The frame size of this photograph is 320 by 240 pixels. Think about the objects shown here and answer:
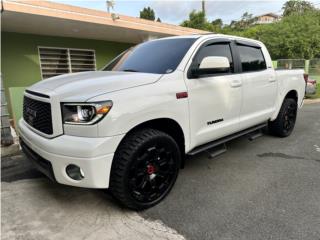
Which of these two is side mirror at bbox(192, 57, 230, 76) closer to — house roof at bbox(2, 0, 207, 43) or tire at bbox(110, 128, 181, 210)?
tire at bbox(110, 128, 181, 210)

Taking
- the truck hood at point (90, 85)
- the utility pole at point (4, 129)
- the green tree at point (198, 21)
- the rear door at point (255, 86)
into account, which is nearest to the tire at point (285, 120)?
the rear door at point (255, 86)

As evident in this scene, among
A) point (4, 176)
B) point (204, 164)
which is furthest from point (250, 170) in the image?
point (4, 176)

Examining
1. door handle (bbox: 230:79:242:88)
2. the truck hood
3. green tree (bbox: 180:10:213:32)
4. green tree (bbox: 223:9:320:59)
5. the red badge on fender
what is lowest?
the red badge on fender

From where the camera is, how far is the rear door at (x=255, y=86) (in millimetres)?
4199

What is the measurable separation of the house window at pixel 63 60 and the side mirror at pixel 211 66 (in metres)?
7.48

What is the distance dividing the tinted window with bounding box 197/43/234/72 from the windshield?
19 cm

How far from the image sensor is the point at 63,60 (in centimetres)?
997

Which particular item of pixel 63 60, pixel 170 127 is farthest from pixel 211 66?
pixel 63 60

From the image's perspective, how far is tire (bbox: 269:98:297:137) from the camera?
538 cm

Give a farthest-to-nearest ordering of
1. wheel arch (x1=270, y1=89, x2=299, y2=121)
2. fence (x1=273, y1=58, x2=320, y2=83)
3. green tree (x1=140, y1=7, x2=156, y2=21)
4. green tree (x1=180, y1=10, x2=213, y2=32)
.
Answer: green tree (x1=140, y1=7, x2=156, y2=21), green tree (x1=180, y1=10, x2=213, y2=32), fence (x1=273, y1=58, x2=320, y2=83), wheel arch (x1=270, y1=89, x2=299, y2=121)

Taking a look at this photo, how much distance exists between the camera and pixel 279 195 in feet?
10.7

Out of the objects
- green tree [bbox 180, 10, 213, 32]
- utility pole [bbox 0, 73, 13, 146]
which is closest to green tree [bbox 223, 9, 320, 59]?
green tree [bbox 180, 10, 213, 32]

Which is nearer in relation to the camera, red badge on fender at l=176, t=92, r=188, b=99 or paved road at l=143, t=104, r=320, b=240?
paved road at l=143, t=104, r=320, b=240

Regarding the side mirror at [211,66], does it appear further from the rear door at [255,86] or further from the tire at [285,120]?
the tire at [285,120]
